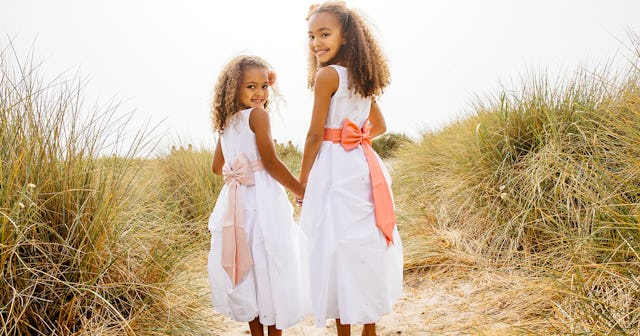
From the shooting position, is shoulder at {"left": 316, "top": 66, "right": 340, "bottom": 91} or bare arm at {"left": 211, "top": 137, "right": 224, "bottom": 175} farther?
bare arm at {"left": 211, "top": 137, "right": 224, "bottom": 175}

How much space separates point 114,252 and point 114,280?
14 centimetres

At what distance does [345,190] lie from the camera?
102 inches

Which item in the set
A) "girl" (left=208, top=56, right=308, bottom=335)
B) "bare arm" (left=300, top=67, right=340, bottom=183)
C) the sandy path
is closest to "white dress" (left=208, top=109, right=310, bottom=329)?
"girl" (left=208, top=56, right=308, bottom=335)

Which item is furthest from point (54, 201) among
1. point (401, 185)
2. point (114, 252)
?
point (401, 185)

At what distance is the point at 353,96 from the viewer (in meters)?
2.67

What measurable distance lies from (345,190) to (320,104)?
1.39 feet

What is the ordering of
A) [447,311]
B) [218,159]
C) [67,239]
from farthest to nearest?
[447,311]
[218,159]
[67,239]

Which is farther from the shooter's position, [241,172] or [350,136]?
[241,172]

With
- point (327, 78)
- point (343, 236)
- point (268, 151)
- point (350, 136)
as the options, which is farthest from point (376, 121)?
point (343, 236)

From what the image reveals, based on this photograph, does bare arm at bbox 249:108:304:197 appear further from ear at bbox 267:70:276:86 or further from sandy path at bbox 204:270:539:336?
sandy path at bbox 204:270:539:336

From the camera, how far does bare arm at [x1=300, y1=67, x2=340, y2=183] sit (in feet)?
8.54

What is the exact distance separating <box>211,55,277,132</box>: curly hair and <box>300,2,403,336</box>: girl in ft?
1.13

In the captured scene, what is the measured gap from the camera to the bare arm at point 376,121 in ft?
9.91

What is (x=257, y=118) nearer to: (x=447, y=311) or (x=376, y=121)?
(x=376, y=121)
